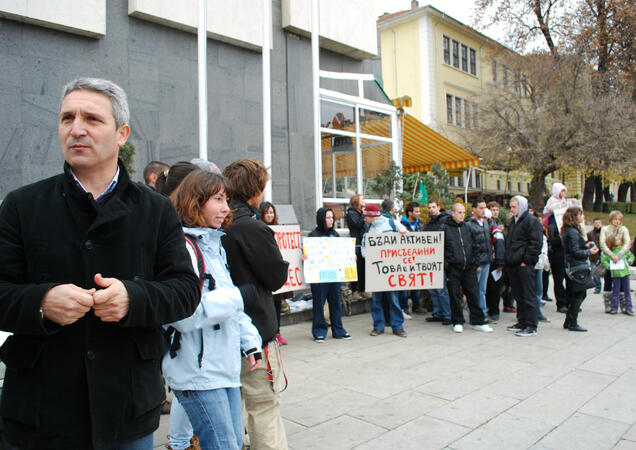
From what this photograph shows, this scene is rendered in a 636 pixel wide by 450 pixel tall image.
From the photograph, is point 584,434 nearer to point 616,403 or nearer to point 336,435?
point 616,403

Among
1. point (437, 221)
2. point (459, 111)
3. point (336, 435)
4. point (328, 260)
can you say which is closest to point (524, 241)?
point (437, 221)

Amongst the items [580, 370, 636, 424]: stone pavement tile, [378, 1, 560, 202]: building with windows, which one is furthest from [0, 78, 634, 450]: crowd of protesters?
[378, 1, 560, 202]: building with windows

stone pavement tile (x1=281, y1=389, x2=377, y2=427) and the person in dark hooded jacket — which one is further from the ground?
the person in dark hooded jacket

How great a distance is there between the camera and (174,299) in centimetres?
168

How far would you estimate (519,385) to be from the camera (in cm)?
486

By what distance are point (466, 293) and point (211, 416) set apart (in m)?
6.04

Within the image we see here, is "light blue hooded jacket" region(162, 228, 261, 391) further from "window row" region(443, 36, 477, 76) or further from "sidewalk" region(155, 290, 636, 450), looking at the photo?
"window row" region(443, 36, 477, 76)

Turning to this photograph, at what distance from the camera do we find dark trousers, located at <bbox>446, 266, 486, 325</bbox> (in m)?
7.55

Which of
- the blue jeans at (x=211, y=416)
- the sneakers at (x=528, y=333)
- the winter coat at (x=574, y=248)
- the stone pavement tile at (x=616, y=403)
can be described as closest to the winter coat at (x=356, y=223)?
the sneakers at (x=528, y=333)

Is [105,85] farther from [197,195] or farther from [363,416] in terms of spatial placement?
[363,416]

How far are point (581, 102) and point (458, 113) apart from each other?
9613mm

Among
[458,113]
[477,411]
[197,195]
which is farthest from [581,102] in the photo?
[197,195]

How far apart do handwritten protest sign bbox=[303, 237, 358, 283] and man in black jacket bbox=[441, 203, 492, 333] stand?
1546 millimetres

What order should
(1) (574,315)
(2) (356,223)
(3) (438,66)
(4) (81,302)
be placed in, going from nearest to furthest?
(4) (81,302)
(1) (574,315)
(2) (356,223)
(3) (438,66)
